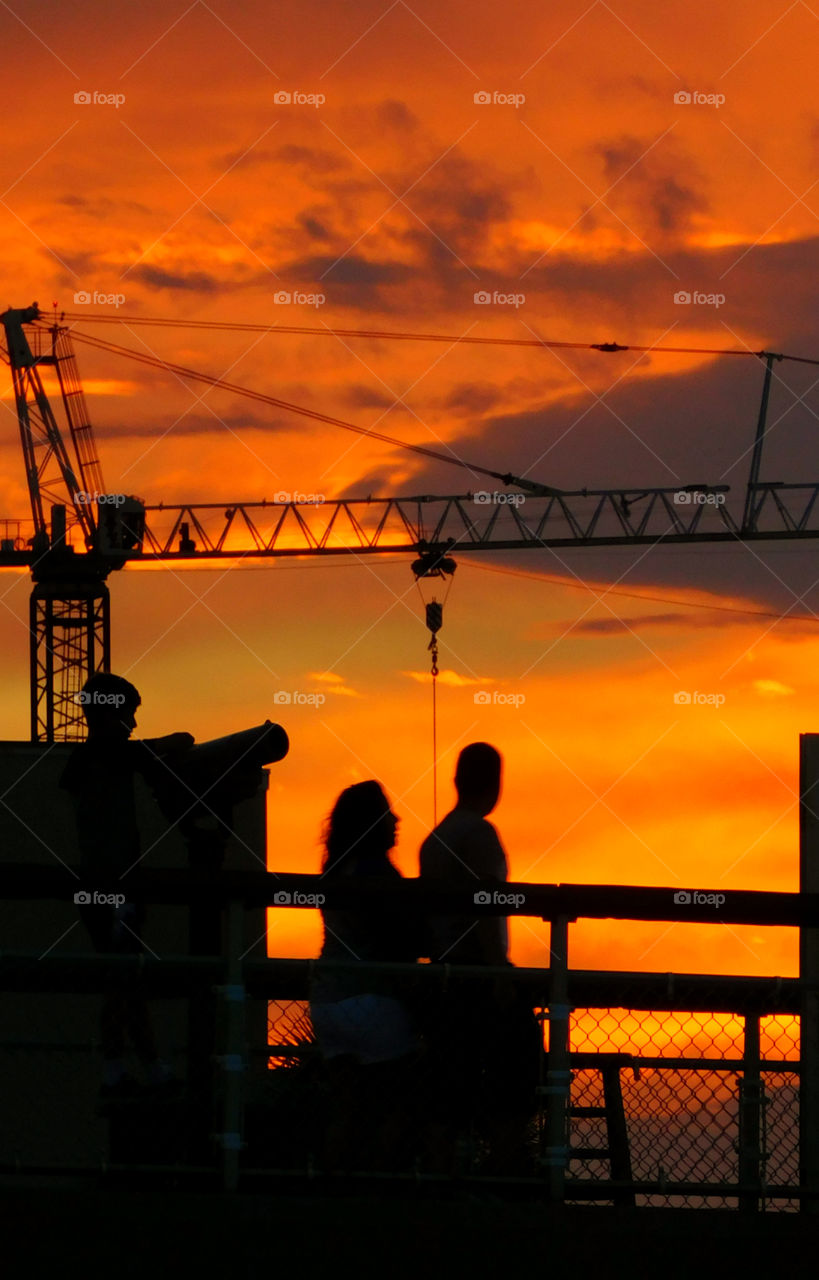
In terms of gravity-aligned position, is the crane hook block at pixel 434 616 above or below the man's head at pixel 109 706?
above

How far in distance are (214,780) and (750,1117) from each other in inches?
93.1

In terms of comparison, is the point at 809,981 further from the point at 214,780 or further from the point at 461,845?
the point at 214,780

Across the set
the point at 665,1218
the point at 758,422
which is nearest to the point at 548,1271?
the point at 665,1218

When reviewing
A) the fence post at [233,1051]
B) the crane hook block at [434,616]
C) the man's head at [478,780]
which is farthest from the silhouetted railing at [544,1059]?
the crane hook block at [434,616]

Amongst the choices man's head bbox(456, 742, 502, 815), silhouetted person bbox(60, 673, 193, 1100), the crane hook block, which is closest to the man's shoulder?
man's head bbox(456, 742, 502, 815)

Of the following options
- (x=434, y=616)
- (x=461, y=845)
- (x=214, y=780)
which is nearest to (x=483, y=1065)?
(x=461, y=845)

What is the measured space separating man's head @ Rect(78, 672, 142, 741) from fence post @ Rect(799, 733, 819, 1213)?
273 cm

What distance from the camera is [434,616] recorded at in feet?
208

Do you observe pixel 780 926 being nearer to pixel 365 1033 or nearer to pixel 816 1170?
pixel 816 1170

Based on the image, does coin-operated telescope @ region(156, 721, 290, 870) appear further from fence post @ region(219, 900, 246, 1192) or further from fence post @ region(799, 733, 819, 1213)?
fence post @ region(799, 733, 819, 1213)

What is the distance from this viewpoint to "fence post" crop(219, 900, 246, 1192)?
18.5 ft

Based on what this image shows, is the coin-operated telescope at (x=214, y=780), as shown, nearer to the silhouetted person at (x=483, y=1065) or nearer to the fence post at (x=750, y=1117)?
the silhouetted person at (x=483, y=1065)

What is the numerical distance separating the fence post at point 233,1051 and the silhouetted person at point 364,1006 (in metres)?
0.26

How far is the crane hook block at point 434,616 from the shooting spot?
62375 mm
